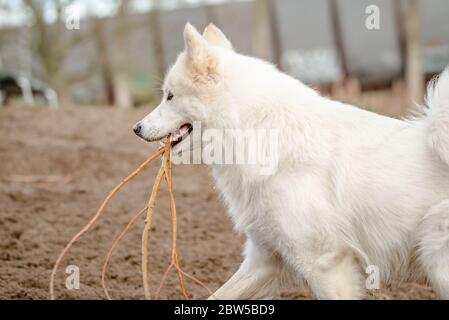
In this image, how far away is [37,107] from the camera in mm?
12000

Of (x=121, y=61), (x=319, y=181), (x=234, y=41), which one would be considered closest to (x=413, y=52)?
(x=234, y=41)

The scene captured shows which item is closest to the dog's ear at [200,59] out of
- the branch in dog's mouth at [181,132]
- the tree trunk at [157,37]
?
the branch in dog's mouth at [181,132]

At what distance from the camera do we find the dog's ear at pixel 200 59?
4000 millimetres

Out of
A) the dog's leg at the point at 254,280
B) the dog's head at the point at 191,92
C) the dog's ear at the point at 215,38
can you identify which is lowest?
the dog's leg at the point at 254,280

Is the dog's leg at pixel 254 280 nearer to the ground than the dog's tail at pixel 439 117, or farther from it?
nearer to the ground

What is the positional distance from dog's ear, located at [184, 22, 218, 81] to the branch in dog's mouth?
333 mm

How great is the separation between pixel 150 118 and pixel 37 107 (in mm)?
8344

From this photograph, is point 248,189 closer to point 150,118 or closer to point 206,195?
point 150,118

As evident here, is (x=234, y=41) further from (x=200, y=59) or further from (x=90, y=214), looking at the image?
(x=200, y=59)

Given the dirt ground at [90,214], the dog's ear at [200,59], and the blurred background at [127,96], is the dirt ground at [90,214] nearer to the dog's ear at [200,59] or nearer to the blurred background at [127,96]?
the blurred background at [127,96]

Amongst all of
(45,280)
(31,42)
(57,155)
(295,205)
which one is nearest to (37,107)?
(57,155)

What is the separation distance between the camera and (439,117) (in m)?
3.76

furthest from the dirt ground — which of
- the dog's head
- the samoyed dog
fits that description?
the dog's head

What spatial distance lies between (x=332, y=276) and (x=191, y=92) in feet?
4.62
